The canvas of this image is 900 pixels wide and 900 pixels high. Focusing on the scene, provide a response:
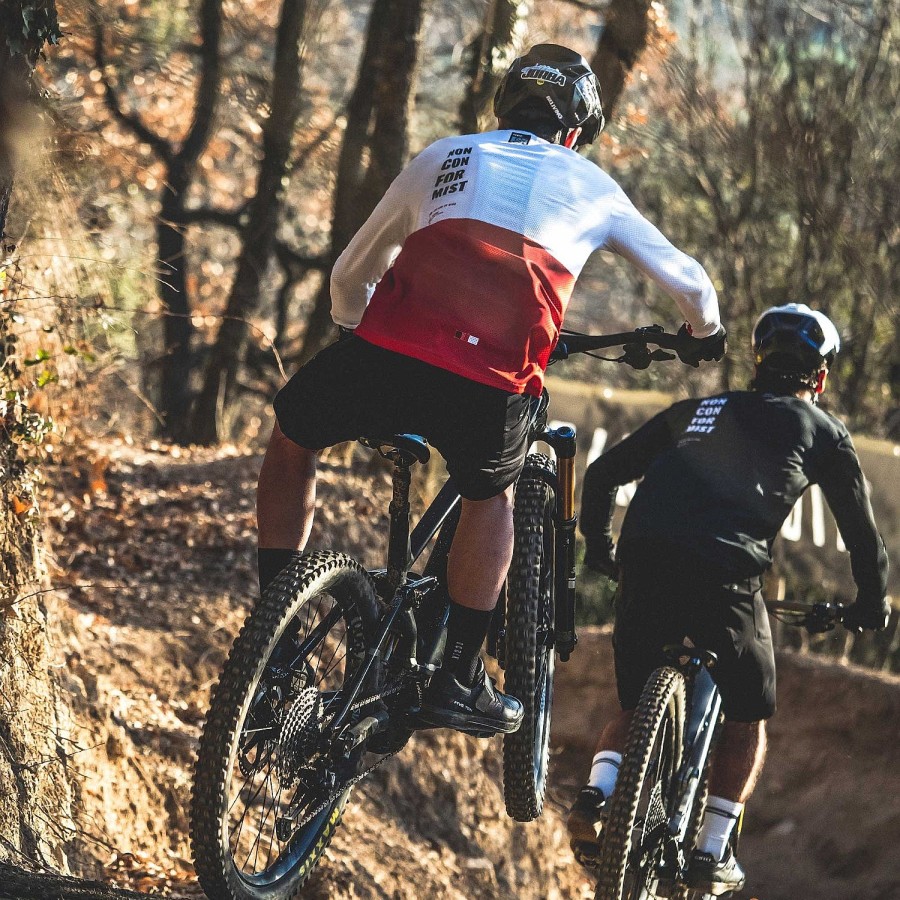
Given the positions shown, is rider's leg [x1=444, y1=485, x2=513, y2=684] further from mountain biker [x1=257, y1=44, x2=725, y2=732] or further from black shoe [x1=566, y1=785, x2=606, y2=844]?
black shoe [x1=566, y1=785, x2=606, y2=844]

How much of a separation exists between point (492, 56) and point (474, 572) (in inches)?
252

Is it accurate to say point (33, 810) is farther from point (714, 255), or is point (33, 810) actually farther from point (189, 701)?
point (714, 255)

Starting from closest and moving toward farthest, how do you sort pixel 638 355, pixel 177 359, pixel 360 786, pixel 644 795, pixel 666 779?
pixel 638 355 < pixel 644 795 < pixel 666 779 < pixel 360 786 < pixel 177 359

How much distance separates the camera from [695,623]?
4.56 m

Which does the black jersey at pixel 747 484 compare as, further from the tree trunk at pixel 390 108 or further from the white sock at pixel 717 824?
the tree trunk at pixel 390 108

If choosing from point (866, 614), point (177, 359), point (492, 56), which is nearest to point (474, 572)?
point (866, 614)

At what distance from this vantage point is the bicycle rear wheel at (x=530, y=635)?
13.6ft

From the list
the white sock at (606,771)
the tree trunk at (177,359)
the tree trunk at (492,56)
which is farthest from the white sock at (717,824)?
the tree trunk at (177,359)

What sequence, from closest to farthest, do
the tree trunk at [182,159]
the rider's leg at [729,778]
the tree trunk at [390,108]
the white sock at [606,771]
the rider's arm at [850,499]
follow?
the white sock at [606,771], the rider's arm at [850,499], the rider's leg at [729,778], the tree trunk at [390,108], the tree trunk at [182,159]

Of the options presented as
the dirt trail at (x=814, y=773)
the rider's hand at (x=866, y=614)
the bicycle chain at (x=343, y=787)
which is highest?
the rider's hand at (x=866, y=614)

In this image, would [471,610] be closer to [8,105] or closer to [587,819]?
[587,819]

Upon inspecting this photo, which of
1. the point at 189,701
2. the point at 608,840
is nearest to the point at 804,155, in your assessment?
the point at 189,701

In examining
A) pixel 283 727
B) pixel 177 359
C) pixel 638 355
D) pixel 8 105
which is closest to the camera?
pixel 283 727

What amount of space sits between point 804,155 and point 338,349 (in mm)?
9499
